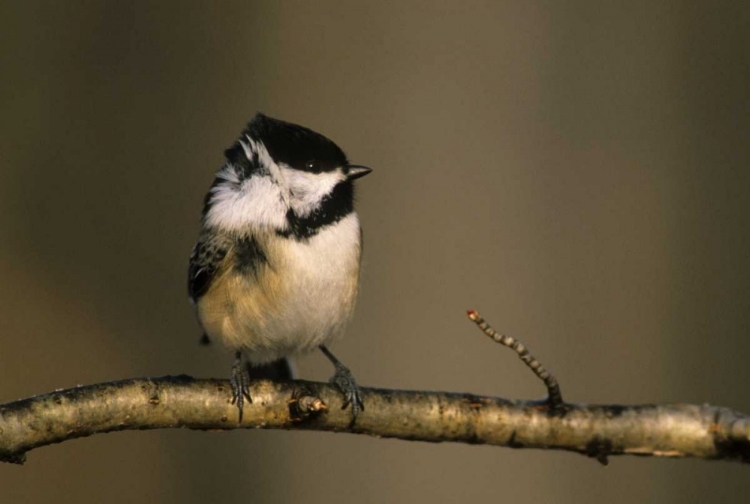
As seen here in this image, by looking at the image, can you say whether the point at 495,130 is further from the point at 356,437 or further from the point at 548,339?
the point at 356,437

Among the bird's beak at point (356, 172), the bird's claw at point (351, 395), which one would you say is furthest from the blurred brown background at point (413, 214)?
the bird's claw at point (351, 395)

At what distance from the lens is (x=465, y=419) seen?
59.9 inches

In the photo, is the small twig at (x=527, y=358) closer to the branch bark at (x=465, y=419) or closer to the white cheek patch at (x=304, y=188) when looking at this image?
the branch bark at (x=465, y=419)

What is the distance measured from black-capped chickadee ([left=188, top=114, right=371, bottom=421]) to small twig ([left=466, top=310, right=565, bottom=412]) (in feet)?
1.37

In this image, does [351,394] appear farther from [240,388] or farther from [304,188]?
[304,188]

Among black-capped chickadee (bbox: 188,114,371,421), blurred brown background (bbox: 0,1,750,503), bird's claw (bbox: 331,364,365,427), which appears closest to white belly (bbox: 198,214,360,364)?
black-capped chickadee (bbox: 188,114,371,421)

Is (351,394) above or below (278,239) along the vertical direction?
below

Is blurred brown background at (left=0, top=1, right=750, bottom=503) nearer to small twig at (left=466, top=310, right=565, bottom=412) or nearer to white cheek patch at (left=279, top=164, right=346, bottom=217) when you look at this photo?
white cheek patch at (left=279, top=164, right=346, bottom=217)

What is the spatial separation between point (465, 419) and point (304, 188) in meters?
0.57

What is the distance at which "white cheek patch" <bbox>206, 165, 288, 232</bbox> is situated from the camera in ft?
5.73

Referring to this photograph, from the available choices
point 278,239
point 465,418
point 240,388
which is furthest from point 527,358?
point 278,239

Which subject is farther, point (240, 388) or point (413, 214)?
point (413, 214)

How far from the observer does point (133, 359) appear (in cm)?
269

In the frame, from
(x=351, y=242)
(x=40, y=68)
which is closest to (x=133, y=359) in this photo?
(x=40, y=68)
